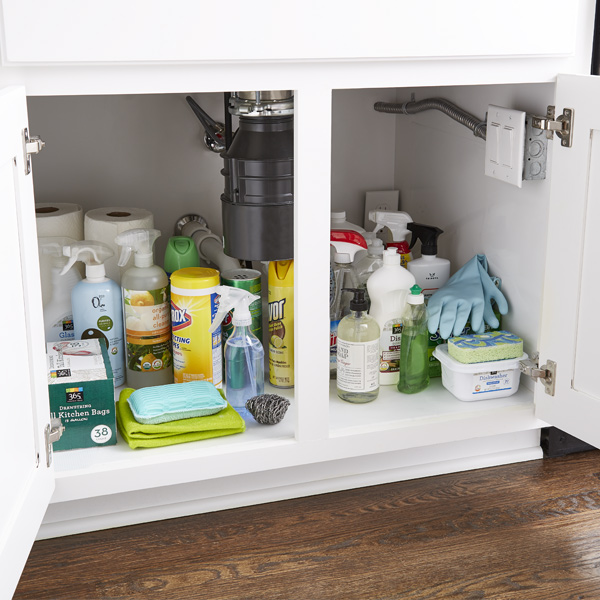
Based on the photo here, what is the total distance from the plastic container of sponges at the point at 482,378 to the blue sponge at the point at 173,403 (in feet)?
1.27

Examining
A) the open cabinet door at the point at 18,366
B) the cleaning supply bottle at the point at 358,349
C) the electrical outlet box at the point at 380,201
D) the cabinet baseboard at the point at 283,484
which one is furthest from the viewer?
the electrical outlet box at the point at 380,201

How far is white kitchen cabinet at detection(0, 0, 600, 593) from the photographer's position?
100cm

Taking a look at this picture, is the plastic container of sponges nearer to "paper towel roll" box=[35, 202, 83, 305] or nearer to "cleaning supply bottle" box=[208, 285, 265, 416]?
"cleaning supply bottle" box=[208, 285, 265, 416]

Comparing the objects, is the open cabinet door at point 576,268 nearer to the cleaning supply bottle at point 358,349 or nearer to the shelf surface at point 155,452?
the cleaning supply bottle at point 358,349

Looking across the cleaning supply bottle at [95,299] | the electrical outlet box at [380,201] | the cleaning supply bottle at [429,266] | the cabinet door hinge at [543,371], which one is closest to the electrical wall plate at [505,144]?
the cleaning supply bottle at [429,266]

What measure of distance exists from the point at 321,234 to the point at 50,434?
442 millimetres

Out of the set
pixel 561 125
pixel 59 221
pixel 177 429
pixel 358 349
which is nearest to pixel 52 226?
Answer: pixel 59 221

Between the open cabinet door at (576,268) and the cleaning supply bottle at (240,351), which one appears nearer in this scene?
the open cabinet door at (576,268)

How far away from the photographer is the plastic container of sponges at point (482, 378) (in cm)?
134

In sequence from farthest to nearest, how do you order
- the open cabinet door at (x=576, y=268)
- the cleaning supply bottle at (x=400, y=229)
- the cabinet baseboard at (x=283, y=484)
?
the cleaning supply bottle at (x=400, y=229) → the cabinet baseboard at (x=283, y=484) → the open cabinet door at (x=576, y=268)

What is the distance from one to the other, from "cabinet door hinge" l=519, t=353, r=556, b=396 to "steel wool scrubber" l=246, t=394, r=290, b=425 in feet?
1.25

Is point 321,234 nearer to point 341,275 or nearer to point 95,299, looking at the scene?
point 341,275

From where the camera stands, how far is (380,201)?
1.79m

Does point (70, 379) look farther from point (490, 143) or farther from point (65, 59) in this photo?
point (490, 143)
